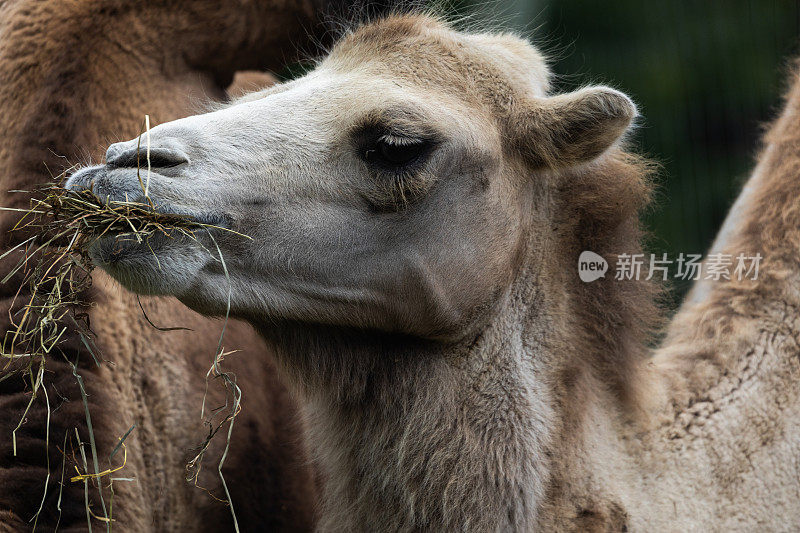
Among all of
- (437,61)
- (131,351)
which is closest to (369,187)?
(437,61)

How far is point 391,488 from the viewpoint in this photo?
113 inches

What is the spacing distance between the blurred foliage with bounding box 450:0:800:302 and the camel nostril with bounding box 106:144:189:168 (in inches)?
286

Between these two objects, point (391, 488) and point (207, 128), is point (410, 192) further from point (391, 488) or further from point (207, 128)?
point (391, 488)

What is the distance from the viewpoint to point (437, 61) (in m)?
3.00

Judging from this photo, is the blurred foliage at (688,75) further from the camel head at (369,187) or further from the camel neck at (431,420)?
the camel neck at (431,420)

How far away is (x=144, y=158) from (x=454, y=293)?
100cm

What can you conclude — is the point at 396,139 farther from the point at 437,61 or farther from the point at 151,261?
the point at 151,261

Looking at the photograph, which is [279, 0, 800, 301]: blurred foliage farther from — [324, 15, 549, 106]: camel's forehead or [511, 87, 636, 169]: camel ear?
[511, 87, 636, 169]: camel ear

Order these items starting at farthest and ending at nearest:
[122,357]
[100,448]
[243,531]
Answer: [243,531]
[122,357]
[100,448]

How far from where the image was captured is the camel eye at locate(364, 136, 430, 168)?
274cm

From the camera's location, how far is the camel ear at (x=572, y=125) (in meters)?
2.84

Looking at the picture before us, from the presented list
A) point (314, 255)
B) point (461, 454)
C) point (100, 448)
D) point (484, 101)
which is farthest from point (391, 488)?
point (484, 101)

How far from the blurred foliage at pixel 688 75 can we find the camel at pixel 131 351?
6015 mm

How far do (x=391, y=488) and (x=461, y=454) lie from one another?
0.84 ft
